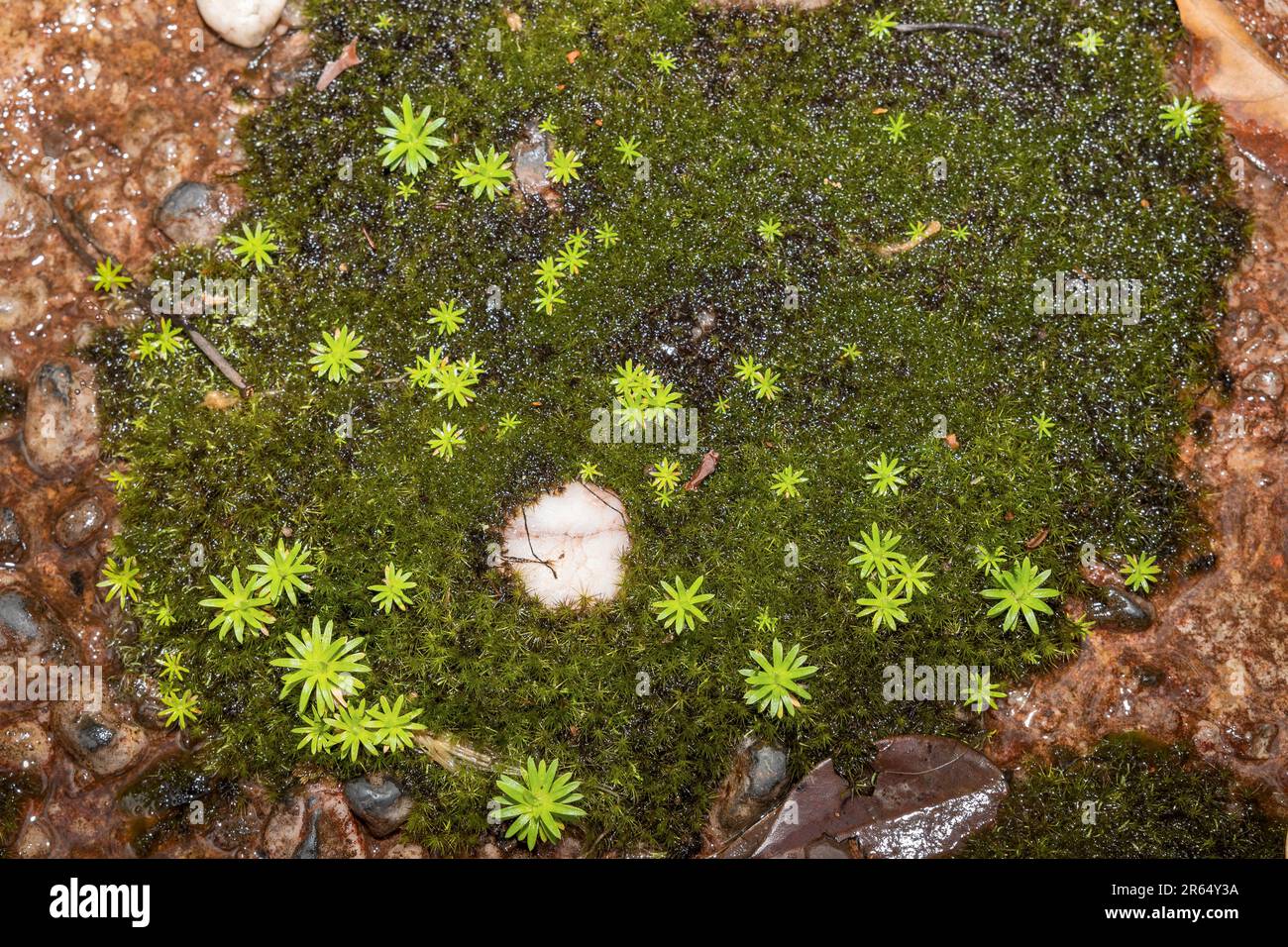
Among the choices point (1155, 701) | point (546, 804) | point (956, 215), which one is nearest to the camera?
point (546, 804)

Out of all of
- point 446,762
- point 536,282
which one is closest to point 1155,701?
point 446,762

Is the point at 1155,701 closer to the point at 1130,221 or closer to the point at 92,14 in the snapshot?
the point at 1130,221

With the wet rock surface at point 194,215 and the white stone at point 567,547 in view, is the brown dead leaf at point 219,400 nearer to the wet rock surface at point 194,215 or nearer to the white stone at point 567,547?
the wet rock surface at point 194,215

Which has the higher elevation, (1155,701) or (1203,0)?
(1203,0)

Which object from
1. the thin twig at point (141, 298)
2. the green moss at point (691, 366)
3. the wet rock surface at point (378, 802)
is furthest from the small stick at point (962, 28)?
the wet rock surface at point (378, 802)

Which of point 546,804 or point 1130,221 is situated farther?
point 1130,221

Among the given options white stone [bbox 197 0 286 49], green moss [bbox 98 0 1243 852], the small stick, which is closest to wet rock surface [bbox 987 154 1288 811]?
green moss [bbox 98 0 1243 852]

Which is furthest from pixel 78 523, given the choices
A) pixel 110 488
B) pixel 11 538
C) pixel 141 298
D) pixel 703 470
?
pixel 703 470
